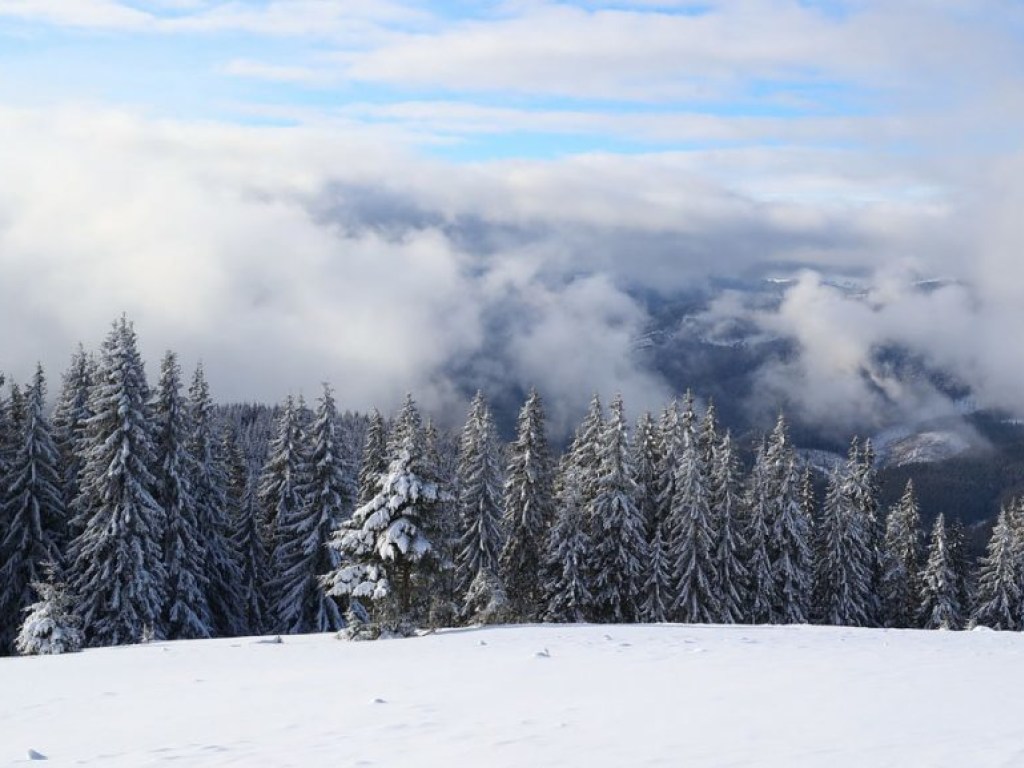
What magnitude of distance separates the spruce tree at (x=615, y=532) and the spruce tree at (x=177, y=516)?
20.1 meters

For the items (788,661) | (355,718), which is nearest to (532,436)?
(788,661)

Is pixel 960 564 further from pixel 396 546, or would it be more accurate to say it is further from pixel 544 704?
pixel 544 704

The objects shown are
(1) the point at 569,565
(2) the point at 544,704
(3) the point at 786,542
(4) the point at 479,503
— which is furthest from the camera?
(3) the point at 786,542

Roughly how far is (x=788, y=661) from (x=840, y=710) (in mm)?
5503

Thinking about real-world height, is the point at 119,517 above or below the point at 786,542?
above

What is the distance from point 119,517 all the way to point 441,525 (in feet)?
58.6

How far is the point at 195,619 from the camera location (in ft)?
134

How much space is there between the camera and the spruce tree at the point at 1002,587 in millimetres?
56250

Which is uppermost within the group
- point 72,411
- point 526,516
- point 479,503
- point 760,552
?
point 72,411

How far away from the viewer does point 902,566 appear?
61188mm

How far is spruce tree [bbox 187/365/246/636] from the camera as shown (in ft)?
149

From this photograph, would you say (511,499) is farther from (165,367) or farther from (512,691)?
(512,691)

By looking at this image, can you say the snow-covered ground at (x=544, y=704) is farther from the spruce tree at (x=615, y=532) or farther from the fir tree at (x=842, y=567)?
the fir tree at (x=842, y=567)

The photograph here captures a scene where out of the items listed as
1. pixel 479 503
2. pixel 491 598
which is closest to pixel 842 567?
pixel 479 503
